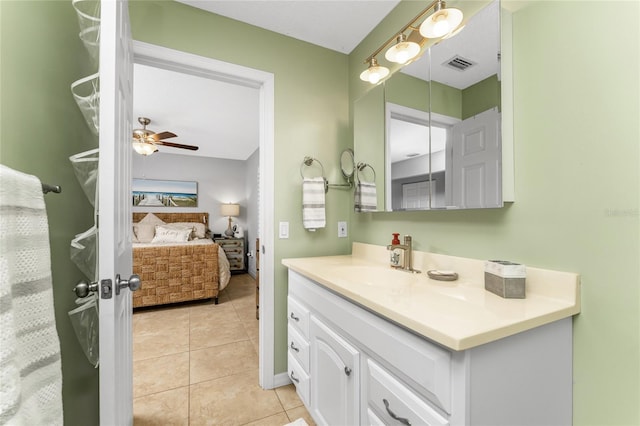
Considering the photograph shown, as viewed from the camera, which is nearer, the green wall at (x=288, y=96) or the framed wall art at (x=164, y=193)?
the green wall at (x=288, y=96)

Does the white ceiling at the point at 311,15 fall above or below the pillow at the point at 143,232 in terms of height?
above

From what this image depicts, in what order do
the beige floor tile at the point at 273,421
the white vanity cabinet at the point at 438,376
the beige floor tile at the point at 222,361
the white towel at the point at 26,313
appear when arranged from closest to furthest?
the white towel at the point at 26,313 → the white vanity cabinet at the point at 438,376 → the beige floor tile at the point at 273,421 → the beige floor tile at the point at 222,361

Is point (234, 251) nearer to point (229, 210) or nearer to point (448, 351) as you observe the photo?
point (229, 210)

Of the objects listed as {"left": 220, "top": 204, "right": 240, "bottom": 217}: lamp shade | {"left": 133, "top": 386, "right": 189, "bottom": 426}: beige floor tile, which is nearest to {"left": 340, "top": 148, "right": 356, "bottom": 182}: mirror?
{"left": 133, "top": 386, "right": 189, "bottom": 426}: beige floor tile

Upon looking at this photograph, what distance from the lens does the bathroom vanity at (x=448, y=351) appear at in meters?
0.66

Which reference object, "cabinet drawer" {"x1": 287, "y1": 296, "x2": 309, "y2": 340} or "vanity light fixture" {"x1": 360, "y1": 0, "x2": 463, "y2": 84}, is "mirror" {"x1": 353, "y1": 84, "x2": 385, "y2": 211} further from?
"cabinet drawer" {"x1": 287, "y1": 296, "x2": 309, "y2": 340}

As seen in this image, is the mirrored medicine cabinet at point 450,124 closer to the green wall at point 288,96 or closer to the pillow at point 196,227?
the green wall at point 288,96

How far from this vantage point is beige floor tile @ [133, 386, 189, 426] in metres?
1.52

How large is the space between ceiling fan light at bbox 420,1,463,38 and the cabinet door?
4.62 feet

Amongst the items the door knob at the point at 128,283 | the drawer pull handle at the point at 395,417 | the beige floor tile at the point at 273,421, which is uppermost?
the door knob at the point at 128,283

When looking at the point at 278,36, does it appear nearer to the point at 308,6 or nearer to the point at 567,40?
the point at 308,6

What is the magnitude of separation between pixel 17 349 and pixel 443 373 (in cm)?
88

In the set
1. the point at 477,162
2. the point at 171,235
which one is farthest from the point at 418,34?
the point at 171,235

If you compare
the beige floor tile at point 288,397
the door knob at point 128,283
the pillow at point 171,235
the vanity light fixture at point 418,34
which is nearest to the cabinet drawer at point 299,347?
the beige floor tile at point 288,397
